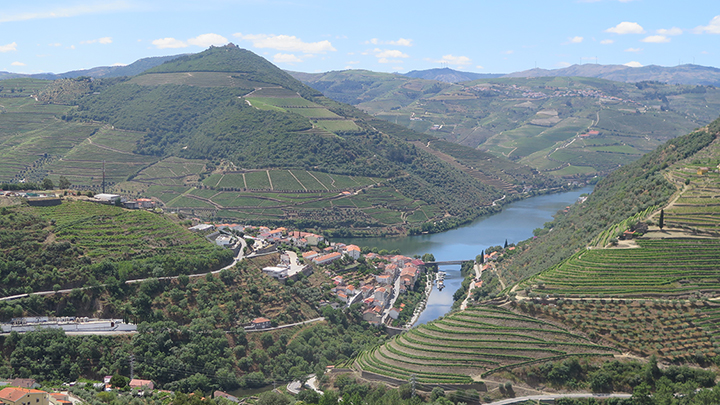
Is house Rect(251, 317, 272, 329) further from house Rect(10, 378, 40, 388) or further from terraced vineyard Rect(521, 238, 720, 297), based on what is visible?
terraced vineyard Rect(521, 238, 720, 297)

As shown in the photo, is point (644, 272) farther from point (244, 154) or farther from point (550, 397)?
point (244, 154)

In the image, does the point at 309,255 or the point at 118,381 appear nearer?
the point at 118,381

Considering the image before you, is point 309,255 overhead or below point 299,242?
below

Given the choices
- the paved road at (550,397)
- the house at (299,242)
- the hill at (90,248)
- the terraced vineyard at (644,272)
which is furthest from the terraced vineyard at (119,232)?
the terraced vineyard at (644,272)

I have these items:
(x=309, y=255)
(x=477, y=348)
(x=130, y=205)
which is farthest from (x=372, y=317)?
(x=130, y=205)

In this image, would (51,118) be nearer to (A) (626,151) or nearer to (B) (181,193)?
(B) (181,193)

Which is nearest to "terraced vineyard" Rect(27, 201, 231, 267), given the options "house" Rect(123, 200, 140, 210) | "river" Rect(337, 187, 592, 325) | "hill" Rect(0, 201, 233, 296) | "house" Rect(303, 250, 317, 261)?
"hill" Rect(0, 201, 233, 296)

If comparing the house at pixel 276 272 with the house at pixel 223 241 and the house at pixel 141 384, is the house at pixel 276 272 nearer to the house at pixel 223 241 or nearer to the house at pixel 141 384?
the house at pixel 223 241
